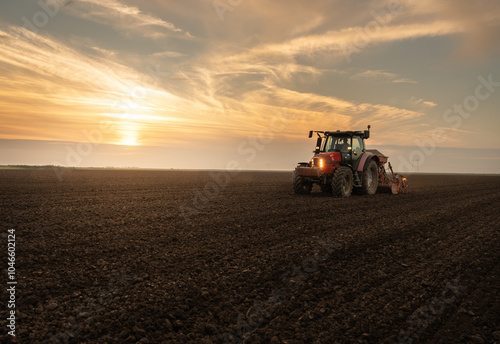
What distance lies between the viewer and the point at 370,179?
14.8 m

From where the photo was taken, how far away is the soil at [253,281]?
124 inches

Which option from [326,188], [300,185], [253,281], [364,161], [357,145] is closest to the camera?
[253,281]

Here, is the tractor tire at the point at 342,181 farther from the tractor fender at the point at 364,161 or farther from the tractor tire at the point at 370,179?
the tractor tire at the point at 370,179

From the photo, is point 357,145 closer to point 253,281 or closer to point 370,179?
point 370,179

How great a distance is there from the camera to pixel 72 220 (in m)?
8.26

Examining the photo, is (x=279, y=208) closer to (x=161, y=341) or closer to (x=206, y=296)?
(x=206, y=296)

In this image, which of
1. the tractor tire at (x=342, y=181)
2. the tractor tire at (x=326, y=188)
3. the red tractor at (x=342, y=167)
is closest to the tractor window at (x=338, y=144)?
the red tractor at (x=342, y=167)

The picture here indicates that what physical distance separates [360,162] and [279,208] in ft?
17.5

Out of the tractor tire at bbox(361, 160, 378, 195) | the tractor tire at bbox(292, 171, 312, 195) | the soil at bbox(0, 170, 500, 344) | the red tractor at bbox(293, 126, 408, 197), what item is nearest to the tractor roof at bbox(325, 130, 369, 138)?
the red tractor at bbox(293, 126, 408, 197)

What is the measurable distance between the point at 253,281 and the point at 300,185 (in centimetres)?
1029

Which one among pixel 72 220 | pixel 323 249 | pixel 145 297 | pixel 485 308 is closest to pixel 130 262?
pixel 145 297

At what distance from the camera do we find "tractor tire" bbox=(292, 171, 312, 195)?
1423 cm

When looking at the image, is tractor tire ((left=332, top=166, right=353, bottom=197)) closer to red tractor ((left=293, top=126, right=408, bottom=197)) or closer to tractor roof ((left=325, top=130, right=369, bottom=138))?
red tractor ((left=293, top=126, right=408, bottom=197))

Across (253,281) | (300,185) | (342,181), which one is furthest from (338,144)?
(253,281)
